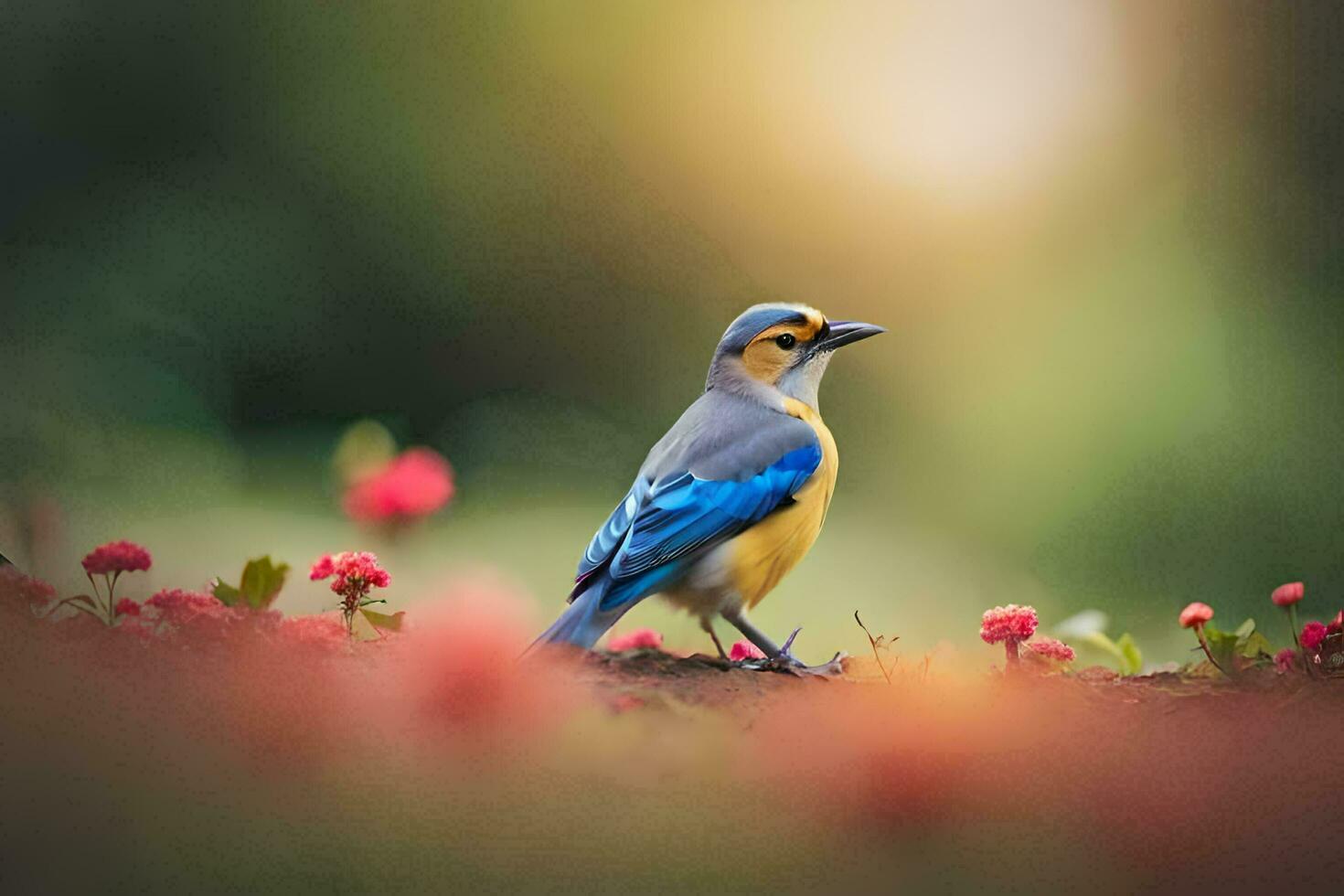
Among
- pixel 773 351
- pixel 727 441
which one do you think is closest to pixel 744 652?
pixel 727 441

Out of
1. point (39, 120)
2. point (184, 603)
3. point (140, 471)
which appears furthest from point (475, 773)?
point (39, 120)

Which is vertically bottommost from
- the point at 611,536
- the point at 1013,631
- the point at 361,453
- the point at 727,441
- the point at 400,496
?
the point at 1013,631

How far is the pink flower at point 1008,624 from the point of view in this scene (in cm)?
162

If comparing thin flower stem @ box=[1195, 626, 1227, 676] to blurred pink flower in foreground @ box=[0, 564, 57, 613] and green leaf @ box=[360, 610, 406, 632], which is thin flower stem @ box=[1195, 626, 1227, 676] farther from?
blurred pink flower in foreground @ box=[0, 564, 57, 613]

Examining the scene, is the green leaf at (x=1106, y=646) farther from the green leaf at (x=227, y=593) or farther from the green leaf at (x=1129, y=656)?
the green leaf at (x=227, y=593)

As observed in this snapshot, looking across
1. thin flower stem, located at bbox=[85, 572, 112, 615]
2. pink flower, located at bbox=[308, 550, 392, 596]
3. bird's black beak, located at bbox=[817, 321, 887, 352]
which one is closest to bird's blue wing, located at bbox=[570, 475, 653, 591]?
pink flower, located at bbox=[308, 550, 392, 596]

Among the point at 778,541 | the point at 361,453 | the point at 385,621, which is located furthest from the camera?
the point at 361,453

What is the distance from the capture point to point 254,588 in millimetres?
1415

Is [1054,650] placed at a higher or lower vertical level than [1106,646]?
lower

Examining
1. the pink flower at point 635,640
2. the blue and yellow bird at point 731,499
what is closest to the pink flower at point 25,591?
the blue and yellow bird at point 731,499

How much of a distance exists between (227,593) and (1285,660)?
1.17 m

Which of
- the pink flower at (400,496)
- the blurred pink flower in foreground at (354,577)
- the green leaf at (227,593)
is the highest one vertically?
the pink flower at (400,496)

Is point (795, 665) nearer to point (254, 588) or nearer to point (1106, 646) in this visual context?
point (1106, 646)

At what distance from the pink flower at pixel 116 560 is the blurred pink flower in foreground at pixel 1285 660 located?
4.07 ft
